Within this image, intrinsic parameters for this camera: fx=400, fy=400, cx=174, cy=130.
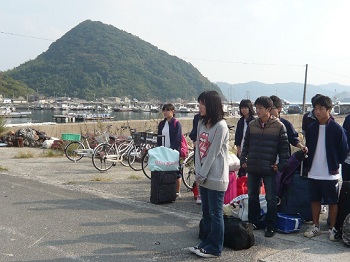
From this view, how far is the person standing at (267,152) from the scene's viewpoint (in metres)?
5.11

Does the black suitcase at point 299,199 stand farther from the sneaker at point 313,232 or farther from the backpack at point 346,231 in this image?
the backpack at point 346,231

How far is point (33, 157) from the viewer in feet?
41.4

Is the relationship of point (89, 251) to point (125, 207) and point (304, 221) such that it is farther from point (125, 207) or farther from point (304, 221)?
point (304, 221)

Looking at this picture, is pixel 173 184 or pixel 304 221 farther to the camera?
pixel 173 184

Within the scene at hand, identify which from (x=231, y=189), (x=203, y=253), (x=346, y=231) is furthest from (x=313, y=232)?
(x=203, y=253)

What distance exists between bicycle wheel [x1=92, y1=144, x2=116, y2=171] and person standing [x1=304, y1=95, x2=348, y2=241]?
20.9 ft

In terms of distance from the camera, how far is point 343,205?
507cm

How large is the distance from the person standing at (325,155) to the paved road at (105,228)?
0.49 metres

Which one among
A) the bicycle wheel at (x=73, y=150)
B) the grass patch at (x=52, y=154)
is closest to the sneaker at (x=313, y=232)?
the bicycle wheel at (x=73, y=150)

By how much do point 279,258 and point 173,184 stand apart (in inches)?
112

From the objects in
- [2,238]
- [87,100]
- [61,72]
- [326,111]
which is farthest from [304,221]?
[61,72]

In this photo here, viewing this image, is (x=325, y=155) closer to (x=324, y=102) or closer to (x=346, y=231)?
(x=324, y=102)

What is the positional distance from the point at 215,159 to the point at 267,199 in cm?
124

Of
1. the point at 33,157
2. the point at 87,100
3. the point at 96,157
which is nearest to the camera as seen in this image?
the point at 96,157
